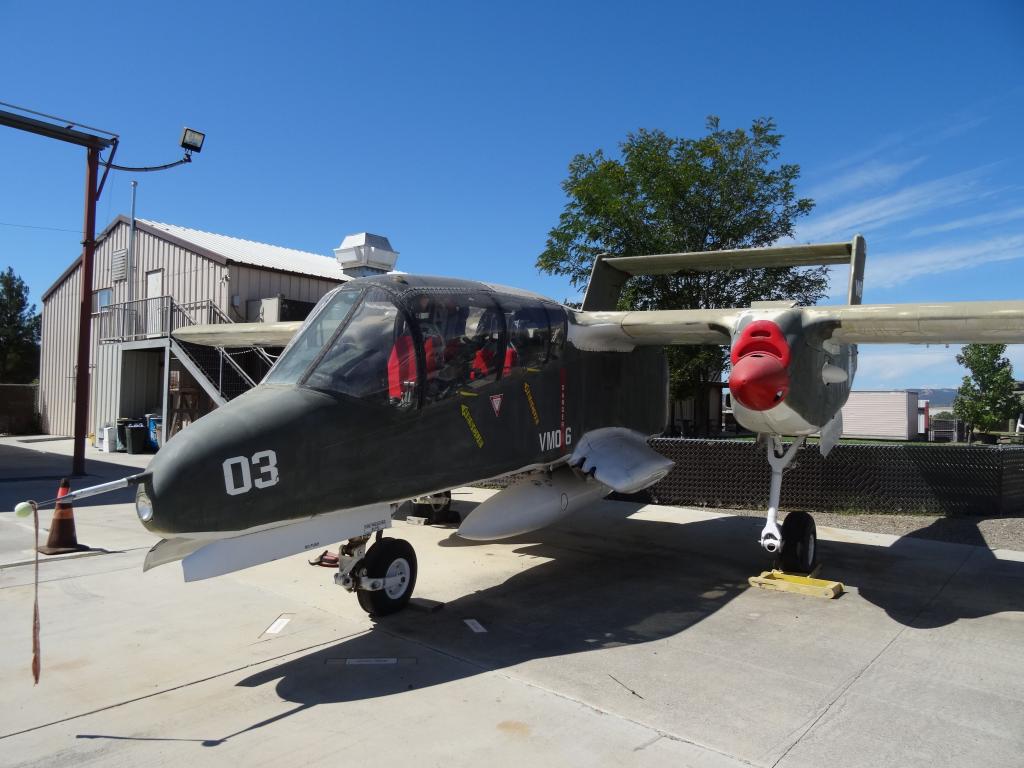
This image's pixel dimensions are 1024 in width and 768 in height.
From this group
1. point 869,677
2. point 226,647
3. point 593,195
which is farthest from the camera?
point 593,195

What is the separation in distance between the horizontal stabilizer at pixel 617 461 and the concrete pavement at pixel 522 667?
110cm

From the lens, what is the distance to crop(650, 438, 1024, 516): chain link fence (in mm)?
11430

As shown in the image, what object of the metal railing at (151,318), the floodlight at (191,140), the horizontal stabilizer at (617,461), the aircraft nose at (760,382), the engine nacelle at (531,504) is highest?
the floodlight at (191,140)

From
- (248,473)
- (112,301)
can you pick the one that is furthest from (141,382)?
(248,473)

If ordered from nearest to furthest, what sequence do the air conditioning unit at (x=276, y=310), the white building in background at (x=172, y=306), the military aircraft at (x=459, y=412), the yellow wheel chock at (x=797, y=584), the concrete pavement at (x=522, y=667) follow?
the concrete pavement at (x=522, y=667)
the military aircraft at (x=459, y=412)
the yellow wheel chock at (x=797, y=584)
the air conditioning unit at (x=276, y=310)
the white building in background at (x=172, y=306)

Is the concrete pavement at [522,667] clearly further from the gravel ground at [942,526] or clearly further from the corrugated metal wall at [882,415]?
the corrugated metal wall at [882,415]

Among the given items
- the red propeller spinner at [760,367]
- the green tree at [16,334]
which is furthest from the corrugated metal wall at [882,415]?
the green tree at [16,334]

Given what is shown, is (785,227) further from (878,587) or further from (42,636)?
(42,636)

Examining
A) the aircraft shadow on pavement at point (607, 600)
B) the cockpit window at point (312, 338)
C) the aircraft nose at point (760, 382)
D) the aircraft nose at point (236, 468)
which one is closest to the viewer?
the aircraft nose at point (236, 468)

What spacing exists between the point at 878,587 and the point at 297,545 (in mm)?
6167

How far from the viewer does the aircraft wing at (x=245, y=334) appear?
10352 mm

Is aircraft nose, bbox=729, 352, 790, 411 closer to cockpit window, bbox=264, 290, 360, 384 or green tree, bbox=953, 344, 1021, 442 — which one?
cockpit window, bbox=264, 290, 360, 384

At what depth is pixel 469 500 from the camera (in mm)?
13242

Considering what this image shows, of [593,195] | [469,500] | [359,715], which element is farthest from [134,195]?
[359,715]
